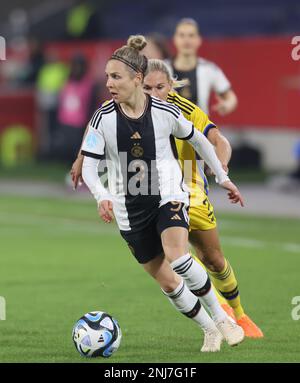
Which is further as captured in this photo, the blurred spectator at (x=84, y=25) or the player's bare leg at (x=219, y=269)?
the blurred spectator at (x=84, y=25)

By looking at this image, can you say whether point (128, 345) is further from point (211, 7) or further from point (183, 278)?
point (211, 7)

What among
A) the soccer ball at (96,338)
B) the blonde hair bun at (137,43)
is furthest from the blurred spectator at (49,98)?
the soccer ball at (96,338)

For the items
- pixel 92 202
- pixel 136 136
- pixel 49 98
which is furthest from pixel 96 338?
pixel 49 98

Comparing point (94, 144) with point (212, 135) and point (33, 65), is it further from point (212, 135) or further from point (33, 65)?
point (33, 65)

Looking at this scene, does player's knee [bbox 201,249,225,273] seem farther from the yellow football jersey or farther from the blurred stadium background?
the blurred stadium background

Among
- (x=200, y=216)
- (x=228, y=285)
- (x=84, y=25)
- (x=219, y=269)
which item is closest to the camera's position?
(x=200, y=216)

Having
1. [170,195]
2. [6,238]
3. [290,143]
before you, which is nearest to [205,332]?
[170,195]

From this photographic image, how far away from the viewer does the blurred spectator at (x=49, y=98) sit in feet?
85.9

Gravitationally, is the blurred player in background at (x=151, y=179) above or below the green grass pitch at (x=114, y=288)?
above

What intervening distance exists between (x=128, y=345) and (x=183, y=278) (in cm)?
77

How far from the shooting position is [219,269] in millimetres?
9422

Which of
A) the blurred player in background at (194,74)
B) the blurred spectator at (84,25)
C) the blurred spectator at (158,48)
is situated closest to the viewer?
the blurred spectator at (158,48)

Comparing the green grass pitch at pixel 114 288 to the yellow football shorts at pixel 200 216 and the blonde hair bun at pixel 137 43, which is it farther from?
the blonde hair bun at pixel 137 43

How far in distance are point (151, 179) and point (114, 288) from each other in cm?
379
